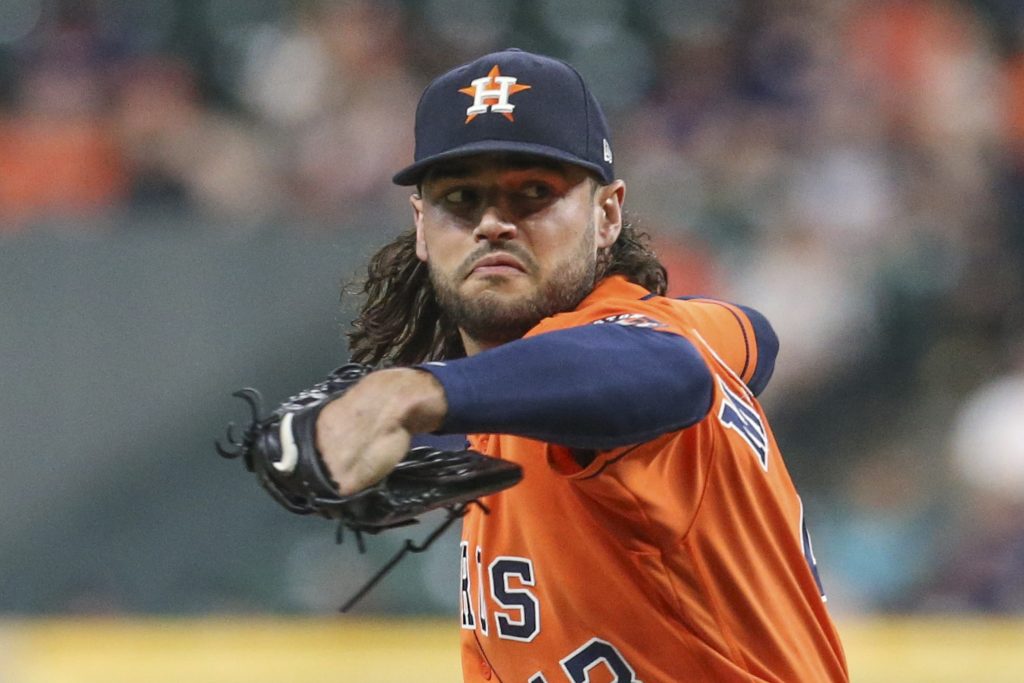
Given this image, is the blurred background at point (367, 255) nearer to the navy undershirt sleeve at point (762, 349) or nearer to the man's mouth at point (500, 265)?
→ the navy undershirt sleeve at point (762, 349)

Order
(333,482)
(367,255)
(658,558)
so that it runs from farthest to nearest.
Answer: (367,255) < (658,558) < (333,482)

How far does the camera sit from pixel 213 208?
7.43 metres

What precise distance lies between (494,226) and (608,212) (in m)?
0.36

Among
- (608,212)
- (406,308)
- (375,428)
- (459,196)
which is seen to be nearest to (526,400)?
(375,428)

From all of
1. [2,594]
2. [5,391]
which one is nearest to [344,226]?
[5,391]

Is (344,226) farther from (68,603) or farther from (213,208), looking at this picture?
(68,603)

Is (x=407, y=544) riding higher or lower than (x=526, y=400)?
lower

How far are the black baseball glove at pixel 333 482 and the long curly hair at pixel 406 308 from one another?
2.83ft

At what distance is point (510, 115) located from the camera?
2.42m

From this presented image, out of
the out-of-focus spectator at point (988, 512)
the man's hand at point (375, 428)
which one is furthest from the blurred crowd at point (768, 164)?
the man's hand at point (375, 428)

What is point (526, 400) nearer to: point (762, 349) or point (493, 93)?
point (493, 93)

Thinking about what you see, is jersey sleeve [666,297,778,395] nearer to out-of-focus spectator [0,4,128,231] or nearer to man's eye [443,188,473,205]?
man's eye [443,188,473,205]

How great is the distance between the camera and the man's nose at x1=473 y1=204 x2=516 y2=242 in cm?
244

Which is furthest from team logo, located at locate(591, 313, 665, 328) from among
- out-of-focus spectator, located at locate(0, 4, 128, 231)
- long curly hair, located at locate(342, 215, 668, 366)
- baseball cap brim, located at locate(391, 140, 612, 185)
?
out-of-focus spectator, located at locate(0, 4, 128, 231)
